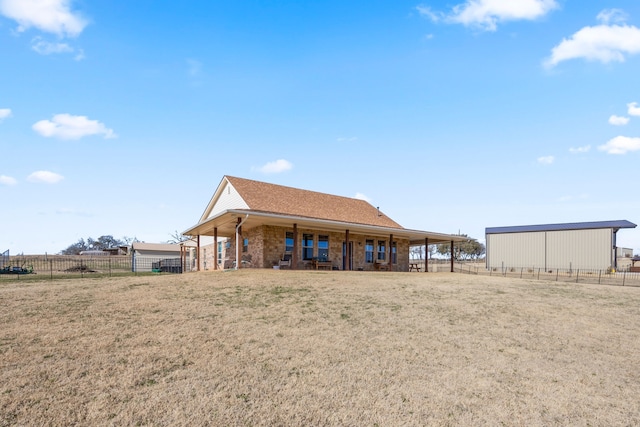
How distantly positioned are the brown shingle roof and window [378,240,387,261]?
1.40 metres

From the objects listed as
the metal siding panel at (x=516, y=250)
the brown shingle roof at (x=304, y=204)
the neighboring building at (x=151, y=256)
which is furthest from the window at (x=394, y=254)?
the neighboring building at (x=151, y=256)

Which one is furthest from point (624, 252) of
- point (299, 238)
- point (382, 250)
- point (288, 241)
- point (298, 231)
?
point (288, 241)

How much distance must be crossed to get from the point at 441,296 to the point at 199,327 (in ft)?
27.2

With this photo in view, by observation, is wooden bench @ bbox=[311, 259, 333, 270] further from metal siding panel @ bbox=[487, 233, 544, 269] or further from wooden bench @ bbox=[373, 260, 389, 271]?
metal siding panel @ bbox=[487, 233, 544, 269]

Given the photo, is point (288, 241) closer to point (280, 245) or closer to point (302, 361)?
point (280, 245)

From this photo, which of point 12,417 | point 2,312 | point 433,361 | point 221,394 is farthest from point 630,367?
point 2,312

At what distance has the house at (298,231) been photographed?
20.4m

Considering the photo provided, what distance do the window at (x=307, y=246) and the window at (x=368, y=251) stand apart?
4518mm

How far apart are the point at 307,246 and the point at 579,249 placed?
26082 millimetres

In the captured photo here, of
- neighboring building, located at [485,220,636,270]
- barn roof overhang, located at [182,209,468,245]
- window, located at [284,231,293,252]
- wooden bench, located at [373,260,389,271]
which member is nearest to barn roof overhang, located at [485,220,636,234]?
neighboring building, located at [485,220,636,270]

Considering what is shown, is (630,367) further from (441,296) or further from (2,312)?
(2,312)

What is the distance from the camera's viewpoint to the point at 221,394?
5156mm

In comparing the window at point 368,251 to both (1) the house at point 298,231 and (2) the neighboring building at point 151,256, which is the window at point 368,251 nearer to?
(1) the house at point 298,231

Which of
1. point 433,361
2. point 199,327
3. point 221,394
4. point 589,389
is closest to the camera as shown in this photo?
point 221,394
